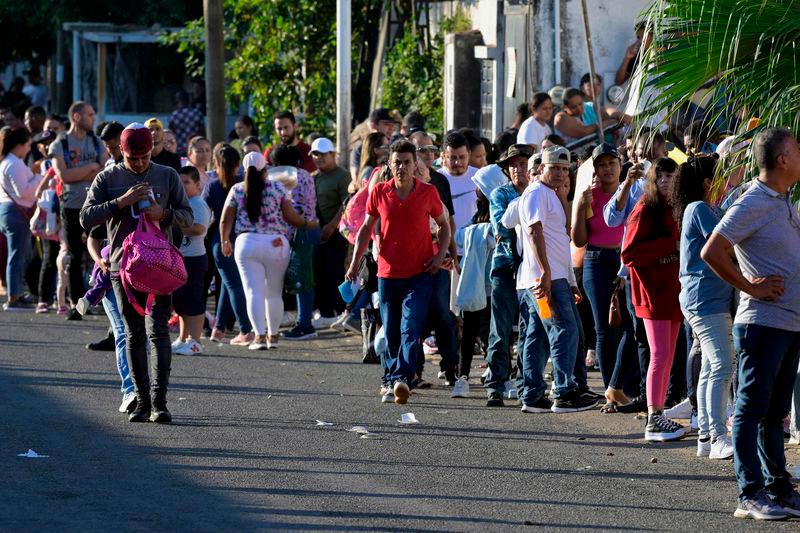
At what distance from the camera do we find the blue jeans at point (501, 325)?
1106cm

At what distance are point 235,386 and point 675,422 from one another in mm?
3741

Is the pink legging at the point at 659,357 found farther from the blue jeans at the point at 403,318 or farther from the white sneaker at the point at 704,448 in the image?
the blue jeans at the point at 403,318

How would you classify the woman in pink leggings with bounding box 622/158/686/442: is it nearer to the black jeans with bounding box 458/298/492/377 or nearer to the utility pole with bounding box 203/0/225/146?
the black jeans with bounding box 458/298/492/377

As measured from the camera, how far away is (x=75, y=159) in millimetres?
15961

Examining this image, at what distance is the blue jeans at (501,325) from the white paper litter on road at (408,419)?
0.91 metres

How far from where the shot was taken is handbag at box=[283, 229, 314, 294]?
14.6 meters

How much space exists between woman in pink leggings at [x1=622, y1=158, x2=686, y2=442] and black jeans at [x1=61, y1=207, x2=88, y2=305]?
23.2 ft

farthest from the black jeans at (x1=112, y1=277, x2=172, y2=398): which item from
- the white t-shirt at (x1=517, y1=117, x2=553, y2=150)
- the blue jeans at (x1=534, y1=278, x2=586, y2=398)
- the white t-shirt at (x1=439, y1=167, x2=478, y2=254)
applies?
the white t-shirt at (x1=517, y1=117, x2=553, y2=150)

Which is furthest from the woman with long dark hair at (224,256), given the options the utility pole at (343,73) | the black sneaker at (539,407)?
the black sneaker at (539,407)

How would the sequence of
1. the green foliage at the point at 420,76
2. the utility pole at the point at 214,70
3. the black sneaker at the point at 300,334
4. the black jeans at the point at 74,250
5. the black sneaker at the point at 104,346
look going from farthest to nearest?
the green foliage at the point at 420,76 → the utility pole at the point at 214,70 → the black jeans at the point at 74,250 → the black sneaker at the point at 300,334 → the black sneaker at the point at 104,346

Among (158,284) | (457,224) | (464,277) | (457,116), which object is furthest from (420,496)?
(457,116)

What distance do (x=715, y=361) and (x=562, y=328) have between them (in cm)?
183

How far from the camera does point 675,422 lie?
9.71 metres

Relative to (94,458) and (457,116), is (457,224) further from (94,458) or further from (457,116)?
(457,116)
